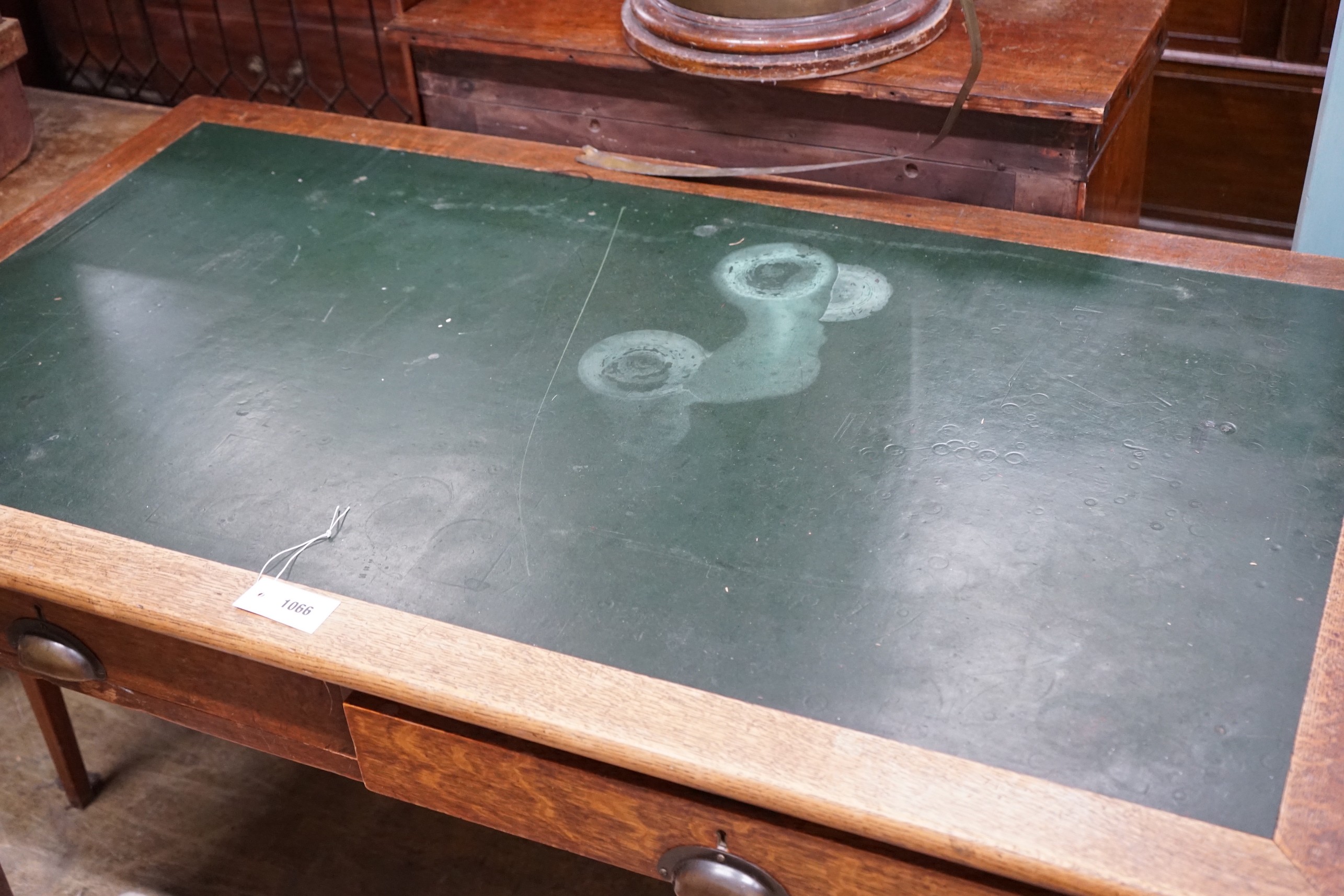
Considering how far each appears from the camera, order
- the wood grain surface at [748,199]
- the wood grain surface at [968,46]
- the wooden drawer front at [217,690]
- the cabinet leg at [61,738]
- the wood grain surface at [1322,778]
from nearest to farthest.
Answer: the wood grain surface at [1322,778] → the wooden drawer front at [217,690] → the wood grain surface at [748,199] → the wood grain surface at [968,46] → the cabinet leg at [61,738]

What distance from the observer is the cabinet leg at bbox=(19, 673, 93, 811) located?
1.66m

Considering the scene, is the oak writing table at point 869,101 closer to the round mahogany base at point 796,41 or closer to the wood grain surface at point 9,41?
the round mahogany base at point 796,41

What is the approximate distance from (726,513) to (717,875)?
294 millimetres

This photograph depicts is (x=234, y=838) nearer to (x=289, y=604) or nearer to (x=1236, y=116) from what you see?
(x=289, y=604)

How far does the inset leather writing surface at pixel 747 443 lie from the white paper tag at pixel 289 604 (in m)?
0.02

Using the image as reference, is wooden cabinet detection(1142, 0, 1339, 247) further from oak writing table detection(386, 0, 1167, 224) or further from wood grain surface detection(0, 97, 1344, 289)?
wood grain surface detection(0, 97, 1344, 289)

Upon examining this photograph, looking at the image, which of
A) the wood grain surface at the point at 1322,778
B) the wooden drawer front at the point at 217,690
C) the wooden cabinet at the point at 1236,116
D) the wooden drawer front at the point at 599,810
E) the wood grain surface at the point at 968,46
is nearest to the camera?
the wood grain surface at the point at 1322,778

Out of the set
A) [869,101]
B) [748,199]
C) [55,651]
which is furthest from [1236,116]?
[55,651]

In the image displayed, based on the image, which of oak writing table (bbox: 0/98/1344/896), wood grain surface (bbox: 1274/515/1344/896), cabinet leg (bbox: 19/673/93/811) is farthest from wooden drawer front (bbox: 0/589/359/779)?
wood grain surface (bbox: 1274/515/1344/896)

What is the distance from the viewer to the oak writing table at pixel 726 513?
0.90m

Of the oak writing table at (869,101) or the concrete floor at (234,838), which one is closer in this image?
the oak writing table at (869,101)

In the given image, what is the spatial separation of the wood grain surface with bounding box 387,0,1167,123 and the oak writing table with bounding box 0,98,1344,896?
0.13 meters

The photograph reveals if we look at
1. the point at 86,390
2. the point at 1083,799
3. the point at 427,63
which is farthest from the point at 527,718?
the point at 427,63

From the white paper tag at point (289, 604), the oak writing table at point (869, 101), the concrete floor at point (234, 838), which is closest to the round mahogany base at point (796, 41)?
the oak writing table at point (869, 101)
